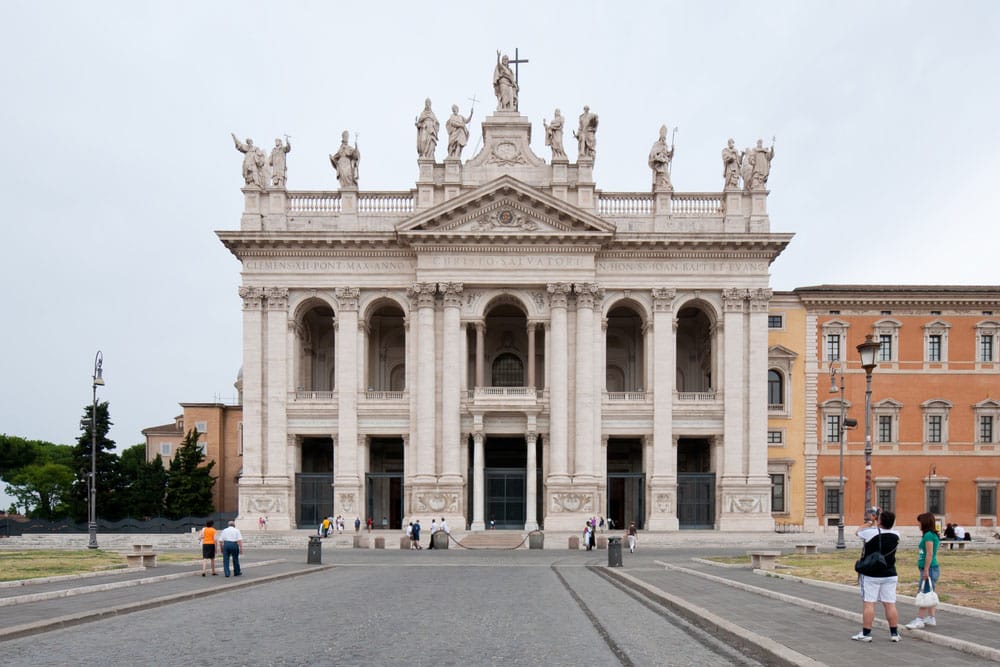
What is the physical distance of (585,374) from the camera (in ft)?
172

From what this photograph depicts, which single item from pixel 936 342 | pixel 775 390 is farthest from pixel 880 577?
pixel 936 342

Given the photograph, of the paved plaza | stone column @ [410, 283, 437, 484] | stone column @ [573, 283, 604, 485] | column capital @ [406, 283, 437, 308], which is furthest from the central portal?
the paved plaza

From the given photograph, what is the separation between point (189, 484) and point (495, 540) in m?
24.2

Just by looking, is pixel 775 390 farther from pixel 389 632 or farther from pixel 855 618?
pixel 389 632

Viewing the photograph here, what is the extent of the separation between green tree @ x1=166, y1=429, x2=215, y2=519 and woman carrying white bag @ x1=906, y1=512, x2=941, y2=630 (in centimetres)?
5458

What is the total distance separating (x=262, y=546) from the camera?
4809 cm

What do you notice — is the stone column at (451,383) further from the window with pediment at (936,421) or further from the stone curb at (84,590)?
the stone curb at (84,590)

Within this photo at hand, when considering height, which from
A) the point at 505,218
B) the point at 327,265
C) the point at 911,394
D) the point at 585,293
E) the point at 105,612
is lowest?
the point at 105,612

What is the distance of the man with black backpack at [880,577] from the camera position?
1331 cm

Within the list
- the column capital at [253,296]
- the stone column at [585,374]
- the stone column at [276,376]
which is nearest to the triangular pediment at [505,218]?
the stone column at [585,374]

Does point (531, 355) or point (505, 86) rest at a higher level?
point (505, 86)

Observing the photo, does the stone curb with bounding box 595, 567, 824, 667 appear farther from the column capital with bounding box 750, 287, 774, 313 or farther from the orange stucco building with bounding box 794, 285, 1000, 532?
the orange stucco building with bounding box 794, 285, 1000, 532

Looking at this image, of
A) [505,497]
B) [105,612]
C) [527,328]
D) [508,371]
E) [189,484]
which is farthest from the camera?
[189,484]

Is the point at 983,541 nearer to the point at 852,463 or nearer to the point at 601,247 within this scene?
the point at 852,463
